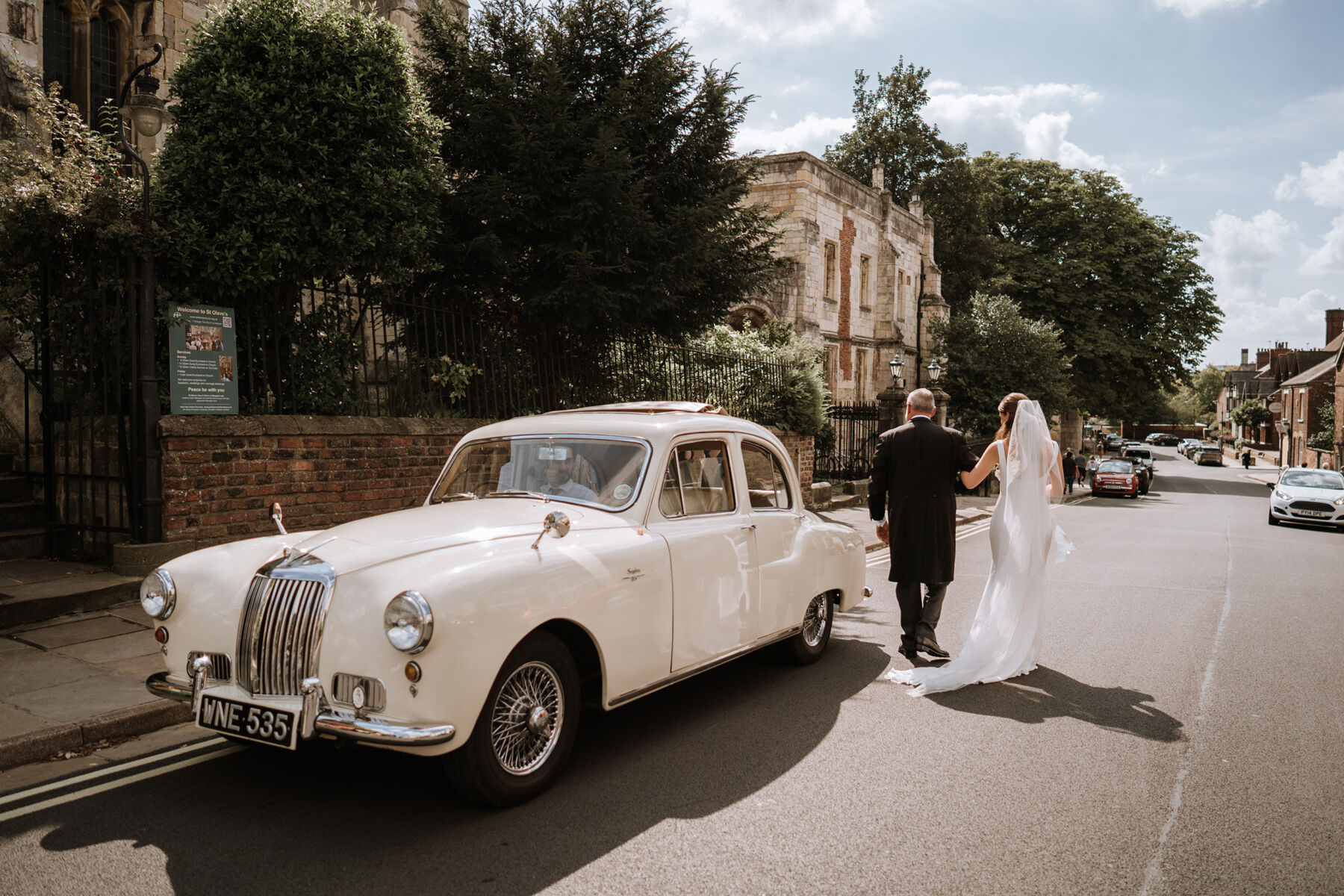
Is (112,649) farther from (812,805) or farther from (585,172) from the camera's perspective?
(585,172)

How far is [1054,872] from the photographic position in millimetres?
3375

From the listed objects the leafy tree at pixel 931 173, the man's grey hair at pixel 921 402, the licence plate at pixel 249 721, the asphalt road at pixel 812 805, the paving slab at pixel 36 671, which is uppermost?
the leafy tree at pixel 931 173

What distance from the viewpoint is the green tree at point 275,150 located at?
7.82 meters

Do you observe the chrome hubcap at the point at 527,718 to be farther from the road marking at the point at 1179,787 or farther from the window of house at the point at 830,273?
the window of house at the point at 830,273

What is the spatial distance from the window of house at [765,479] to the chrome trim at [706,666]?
820 millimetres

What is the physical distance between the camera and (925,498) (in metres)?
6.57

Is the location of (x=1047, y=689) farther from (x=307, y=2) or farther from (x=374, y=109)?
(x=307, y=2)

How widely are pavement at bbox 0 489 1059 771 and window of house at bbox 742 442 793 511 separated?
3.52 meters

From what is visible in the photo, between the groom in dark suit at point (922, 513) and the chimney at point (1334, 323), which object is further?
the chimney at point (1334, 323)

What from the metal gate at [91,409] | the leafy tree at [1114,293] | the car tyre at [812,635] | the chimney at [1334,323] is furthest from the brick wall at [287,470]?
the chimney at [1334,323]

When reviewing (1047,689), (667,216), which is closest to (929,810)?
(1047,689)

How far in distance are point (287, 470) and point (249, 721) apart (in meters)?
4.91

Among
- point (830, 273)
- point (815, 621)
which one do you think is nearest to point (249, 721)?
point (815, 621)

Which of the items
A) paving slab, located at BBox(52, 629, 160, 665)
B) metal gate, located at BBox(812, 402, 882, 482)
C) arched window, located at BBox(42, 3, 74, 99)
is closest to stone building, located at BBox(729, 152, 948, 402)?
metal gate, located at BBox(812, 402, 882, 482)
